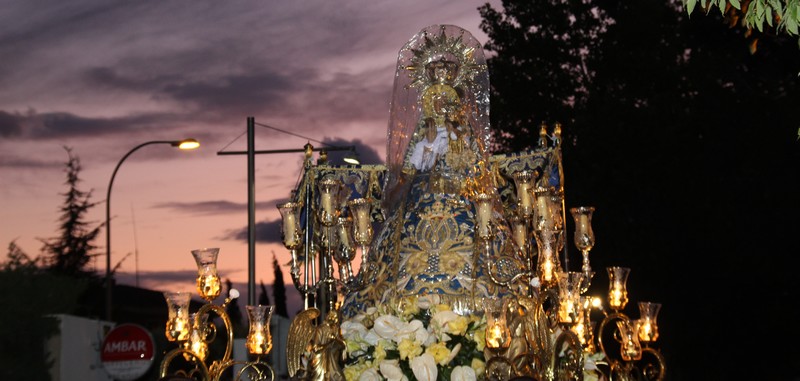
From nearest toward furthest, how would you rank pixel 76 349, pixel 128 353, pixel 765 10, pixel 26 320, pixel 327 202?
pixel 765 10, pixel 327 202, pixel 26 320, pixel 128 353, pixel 76 349

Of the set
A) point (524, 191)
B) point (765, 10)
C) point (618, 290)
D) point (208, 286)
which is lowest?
point (618, 290)

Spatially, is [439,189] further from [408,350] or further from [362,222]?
[408,350]

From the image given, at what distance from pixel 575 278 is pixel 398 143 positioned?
3119mm

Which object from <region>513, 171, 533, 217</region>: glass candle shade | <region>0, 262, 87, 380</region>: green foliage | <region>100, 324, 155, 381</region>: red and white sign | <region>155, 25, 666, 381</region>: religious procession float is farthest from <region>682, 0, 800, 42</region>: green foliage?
<region>100, 324, 155, 381</region>: red and white sign

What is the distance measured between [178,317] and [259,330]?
64cm

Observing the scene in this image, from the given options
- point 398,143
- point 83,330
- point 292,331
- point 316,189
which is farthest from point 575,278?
point 83,330

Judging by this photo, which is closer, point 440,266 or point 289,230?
point 289,230

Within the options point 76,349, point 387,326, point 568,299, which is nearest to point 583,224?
point 568,299

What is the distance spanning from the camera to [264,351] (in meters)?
9.50

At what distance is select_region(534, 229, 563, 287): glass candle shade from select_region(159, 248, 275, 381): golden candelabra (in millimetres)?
2194

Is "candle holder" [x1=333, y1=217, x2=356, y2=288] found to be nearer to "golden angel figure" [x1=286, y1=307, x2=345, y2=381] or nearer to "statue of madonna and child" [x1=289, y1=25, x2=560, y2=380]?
"statue of madonna and child" [x1=289, y1=25, x2=560, y2=380]

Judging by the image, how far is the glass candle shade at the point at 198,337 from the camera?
9692 mm

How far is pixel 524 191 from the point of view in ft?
35.5

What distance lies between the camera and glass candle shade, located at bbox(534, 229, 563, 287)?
965 centimetres
